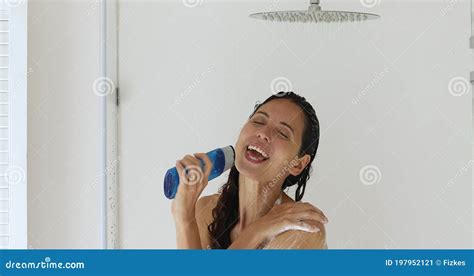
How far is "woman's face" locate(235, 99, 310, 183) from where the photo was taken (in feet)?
6.32

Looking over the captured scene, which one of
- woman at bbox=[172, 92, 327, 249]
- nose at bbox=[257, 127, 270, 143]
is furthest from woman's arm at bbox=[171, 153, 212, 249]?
nose at bbox=[257, 127, 270, 143]

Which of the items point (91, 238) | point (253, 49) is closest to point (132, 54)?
point (253, 49)

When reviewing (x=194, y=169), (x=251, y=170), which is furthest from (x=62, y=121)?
(x=251, y=170)

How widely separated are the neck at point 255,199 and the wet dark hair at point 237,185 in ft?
0.05

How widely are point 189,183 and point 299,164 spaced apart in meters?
0.24

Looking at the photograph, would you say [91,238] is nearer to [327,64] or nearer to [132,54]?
[132,54]

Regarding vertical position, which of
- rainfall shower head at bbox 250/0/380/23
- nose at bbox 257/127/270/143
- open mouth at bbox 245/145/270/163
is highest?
rainfall shower head at bbox 250/0/380/23

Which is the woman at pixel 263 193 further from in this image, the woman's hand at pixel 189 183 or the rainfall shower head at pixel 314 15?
the rainfall shower head at pixel 314 15

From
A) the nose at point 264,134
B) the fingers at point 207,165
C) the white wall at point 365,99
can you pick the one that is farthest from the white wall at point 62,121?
the nose at point 264,134

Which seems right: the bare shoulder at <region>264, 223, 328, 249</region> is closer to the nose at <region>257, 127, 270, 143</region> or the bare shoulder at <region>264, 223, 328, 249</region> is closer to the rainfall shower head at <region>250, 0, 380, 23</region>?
the nose at <region>257, 127, 270, 143</region>

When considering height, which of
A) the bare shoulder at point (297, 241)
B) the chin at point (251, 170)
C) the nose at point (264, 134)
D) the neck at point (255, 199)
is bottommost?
the bare shoulder at point (297, 241)

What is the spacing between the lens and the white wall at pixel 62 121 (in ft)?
6.51

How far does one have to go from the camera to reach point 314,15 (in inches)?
72.5

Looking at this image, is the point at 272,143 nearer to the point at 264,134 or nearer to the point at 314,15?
the point at 264,134
